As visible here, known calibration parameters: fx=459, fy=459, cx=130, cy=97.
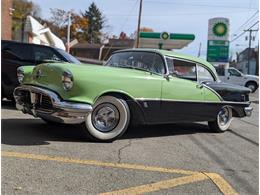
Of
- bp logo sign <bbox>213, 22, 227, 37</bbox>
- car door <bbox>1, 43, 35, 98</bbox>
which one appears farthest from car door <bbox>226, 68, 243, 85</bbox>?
car door <bbox>1, 43, 35, 98</bbox>

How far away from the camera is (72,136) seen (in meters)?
7.40

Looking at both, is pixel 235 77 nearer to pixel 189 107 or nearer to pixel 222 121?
pixel 222 121

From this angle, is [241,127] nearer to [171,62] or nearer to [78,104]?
[171,62]

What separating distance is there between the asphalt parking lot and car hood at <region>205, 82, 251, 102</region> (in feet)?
2.75

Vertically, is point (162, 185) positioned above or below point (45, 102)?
below

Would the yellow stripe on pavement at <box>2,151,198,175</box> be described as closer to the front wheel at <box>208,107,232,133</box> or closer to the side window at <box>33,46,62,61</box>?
the front wheel at <box>208,107,232,133</box>

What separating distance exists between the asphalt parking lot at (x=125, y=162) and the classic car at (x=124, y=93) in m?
0.39

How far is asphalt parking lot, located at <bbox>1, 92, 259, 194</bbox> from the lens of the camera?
4.86 metres

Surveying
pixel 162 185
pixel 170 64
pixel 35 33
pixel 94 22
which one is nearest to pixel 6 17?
pixel 35 33

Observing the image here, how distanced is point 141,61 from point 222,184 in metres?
3.45

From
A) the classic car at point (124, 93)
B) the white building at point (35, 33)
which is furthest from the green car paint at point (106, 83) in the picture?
the white building at point (35, 33)

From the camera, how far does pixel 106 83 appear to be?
695cm

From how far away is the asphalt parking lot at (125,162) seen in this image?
4863 mm

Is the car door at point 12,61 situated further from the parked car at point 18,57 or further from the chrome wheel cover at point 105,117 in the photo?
the chrome wheel cover at point 105,117
